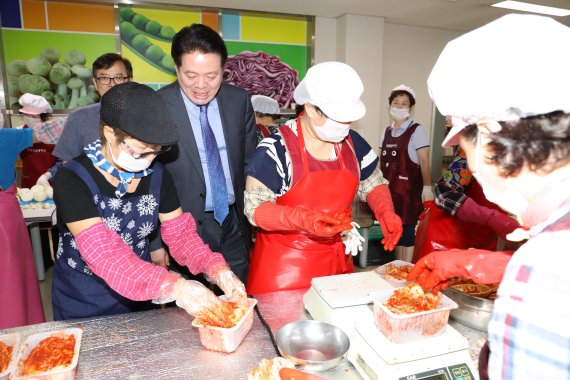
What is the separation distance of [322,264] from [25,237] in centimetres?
216

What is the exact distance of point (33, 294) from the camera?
9.09 feet

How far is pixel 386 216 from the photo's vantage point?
204 cm

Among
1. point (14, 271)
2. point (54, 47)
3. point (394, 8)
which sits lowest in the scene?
point (14, 271)

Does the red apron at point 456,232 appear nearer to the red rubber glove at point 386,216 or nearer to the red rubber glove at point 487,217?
the red rubber glove at point 487,217

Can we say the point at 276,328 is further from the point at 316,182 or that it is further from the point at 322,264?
the point at 316,182

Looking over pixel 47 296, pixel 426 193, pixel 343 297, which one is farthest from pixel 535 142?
pixel 47 296

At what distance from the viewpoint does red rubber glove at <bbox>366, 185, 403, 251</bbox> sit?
1.97 metres

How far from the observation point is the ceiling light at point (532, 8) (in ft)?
18.4

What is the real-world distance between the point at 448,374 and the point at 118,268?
3.86ft

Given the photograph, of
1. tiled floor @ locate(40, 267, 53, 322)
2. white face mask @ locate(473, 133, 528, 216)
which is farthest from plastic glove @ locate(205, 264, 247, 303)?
tiled floor @ locate(40, 267, 53, 322)

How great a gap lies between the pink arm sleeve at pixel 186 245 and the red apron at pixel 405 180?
135 inches

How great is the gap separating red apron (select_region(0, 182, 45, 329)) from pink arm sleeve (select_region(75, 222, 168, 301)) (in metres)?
1.54

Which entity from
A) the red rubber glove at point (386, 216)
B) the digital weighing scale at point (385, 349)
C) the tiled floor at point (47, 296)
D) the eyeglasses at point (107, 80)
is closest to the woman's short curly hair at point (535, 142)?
the digital weighing scale at point (385, 349)

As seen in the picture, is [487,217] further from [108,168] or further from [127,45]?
[127,45]
